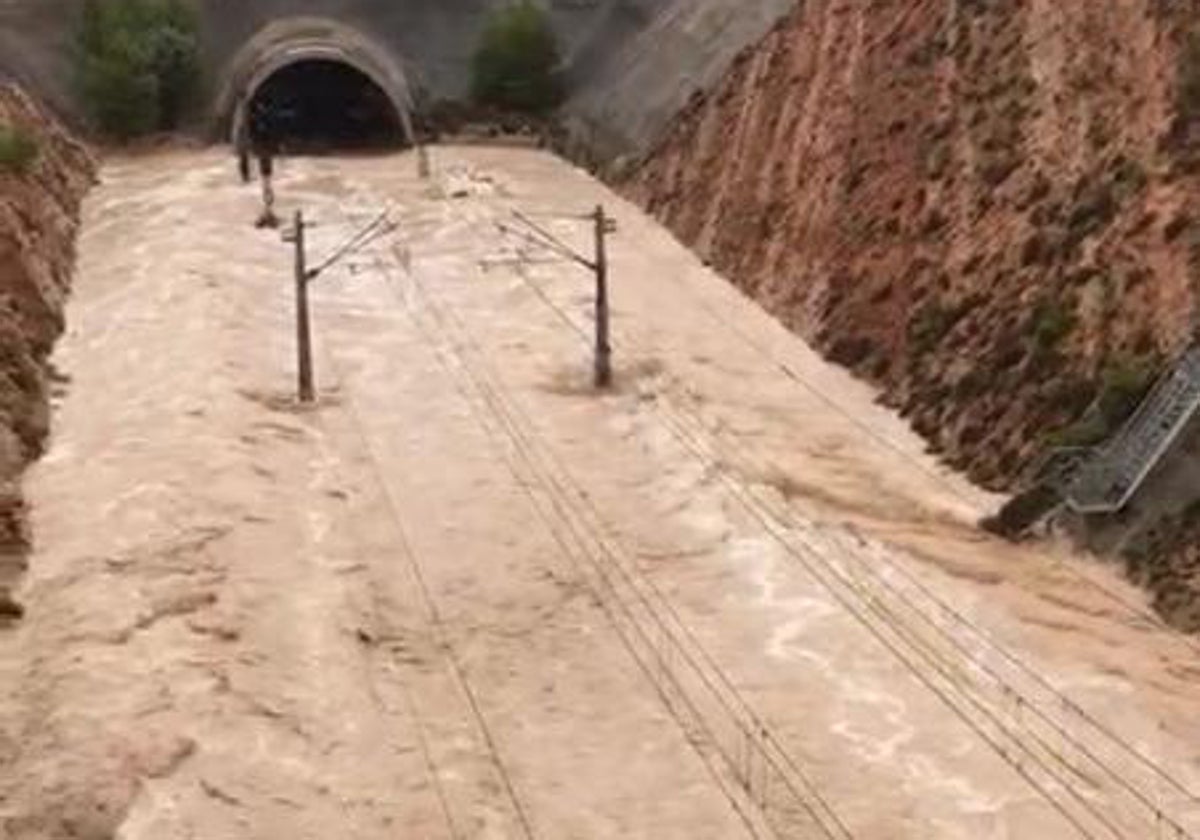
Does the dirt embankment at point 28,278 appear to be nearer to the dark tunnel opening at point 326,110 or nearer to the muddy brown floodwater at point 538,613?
the muddy brown floodwater at point 538,613

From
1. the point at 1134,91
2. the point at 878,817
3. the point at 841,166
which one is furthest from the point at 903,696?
the point at 841,166

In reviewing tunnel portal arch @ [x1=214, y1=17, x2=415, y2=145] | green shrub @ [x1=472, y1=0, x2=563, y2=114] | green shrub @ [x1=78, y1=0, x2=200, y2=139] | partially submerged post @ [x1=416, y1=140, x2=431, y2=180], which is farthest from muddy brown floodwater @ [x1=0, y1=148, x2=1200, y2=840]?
A: green shrub @ [x1=472, y1=0, x2=563, y2=114]

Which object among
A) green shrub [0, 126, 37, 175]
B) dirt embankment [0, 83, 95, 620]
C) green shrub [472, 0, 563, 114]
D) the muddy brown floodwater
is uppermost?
green shrub [472, 0, 563, 114]

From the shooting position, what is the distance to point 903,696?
1398 inches

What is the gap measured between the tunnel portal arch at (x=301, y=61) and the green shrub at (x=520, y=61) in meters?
3.30

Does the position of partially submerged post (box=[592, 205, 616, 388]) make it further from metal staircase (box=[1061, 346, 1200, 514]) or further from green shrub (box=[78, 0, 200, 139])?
green shrub (box=[78, 0, 200, 139])

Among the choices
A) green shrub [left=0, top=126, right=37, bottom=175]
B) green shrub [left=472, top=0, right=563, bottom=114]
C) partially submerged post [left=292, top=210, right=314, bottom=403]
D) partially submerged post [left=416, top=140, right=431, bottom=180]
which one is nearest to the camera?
partially submerged post [left=292, top=210, right=314, bottom=403]

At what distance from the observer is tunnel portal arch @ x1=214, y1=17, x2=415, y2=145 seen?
281 feet

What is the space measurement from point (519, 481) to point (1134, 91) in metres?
16.7

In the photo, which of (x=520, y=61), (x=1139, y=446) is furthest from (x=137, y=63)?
(x=1139, y=446)

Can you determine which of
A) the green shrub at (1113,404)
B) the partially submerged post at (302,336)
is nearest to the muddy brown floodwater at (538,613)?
the partially submerged post at (302,336)

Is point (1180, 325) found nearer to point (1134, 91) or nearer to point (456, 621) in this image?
point (1134, 91)

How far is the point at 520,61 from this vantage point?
287 ft

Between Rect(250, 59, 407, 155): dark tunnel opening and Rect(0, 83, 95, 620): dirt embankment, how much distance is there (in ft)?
33.2
